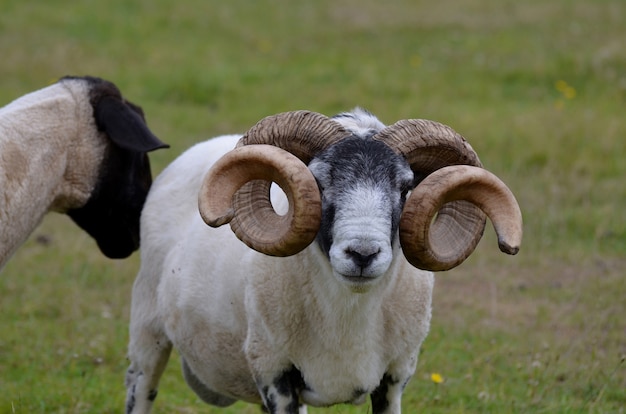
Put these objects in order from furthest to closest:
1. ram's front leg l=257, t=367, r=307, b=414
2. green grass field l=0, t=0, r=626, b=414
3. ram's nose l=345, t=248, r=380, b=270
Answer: green grass field l=0, t=0, r=626, b=414 → ram's front leg l=257, t=367, r=307, b=414 → ram's nose l=345, t=248, r=380, b=270

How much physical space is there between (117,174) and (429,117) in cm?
699

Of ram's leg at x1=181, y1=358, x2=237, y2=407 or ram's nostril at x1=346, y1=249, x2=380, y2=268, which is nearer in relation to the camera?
ram's nostril at x1=346, y1=249, x2=380, y2=268

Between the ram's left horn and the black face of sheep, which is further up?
the ram's left horn

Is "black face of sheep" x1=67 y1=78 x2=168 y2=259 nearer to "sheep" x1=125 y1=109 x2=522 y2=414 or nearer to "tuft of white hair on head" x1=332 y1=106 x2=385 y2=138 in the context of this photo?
"sheep" x1=125 y1=109 x2=522 y2=414

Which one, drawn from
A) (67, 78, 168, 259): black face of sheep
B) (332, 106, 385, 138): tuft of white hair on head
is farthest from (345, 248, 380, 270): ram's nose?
(67, 78, 168, 259): black face of sheep

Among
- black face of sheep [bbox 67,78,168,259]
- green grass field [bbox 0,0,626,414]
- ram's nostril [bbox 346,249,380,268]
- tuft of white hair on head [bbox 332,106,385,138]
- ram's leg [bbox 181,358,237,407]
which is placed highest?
tuft of white hair on head [bbox 332,106,385,138]

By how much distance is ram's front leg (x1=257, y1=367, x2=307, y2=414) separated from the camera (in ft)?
18.0

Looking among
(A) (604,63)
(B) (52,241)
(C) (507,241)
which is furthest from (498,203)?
(A) (604,63)

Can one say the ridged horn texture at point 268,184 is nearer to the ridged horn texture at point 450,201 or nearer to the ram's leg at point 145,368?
the ridged horn texture at point 450,201

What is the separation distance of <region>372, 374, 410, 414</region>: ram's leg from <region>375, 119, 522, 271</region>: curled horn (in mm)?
845

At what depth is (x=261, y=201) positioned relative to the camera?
17.0 ft

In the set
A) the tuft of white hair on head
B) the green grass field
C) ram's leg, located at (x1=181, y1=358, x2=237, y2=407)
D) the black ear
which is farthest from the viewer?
the green grass field

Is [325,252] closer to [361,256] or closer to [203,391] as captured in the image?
[361,256]

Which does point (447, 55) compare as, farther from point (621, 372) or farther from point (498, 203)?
point (498, 203)
